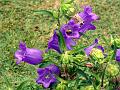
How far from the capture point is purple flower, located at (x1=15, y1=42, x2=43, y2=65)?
160 cm

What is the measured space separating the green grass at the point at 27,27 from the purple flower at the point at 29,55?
241 cm

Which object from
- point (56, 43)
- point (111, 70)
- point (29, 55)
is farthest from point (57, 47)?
point (111, 70)

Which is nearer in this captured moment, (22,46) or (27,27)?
(22,46)

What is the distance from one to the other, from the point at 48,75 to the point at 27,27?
135 inches

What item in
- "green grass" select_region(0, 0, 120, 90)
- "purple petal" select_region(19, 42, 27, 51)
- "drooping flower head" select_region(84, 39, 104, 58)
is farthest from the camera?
"green grass" select_region(0, 0, 120, 90)

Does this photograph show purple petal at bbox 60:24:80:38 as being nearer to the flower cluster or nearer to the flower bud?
the flower cluster

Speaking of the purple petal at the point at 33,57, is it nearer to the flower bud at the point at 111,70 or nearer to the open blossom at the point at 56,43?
the open blossom at the point at 56,43

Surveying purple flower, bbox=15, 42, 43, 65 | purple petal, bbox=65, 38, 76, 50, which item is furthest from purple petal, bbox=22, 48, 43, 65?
purple petal, bbox=65, 38, 76, 50

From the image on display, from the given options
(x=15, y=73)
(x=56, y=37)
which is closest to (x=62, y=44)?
(x=56, y=37)

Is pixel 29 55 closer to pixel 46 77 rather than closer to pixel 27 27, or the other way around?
pixel 46 77

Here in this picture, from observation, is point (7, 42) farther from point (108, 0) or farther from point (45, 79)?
point (45, 79)

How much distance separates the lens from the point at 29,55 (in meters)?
1.62

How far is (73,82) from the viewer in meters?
1.65

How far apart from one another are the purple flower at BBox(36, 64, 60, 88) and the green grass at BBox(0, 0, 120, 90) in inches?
93.7
